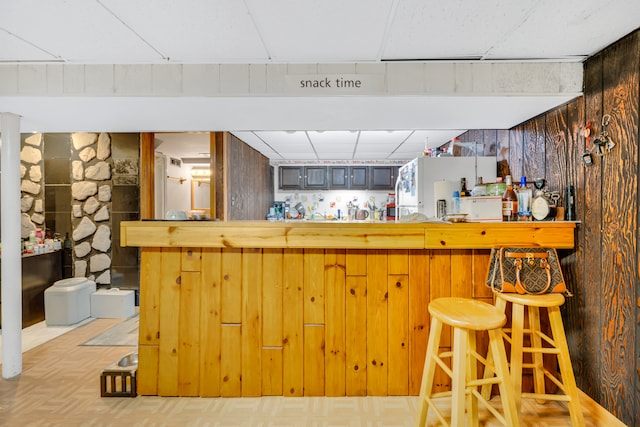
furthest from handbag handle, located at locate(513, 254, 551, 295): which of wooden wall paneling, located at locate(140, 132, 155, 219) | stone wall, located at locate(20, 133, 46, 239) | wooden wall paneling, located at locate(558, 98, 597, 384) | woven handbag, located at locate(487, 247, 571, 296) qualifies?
stone wall, located at locate(20, 133, 46, 239)

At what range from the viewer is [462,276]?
2.22 metres

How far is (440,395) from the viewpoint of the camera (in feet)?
6.14

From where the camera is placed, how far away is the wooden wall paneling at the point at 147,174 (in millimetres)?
3883

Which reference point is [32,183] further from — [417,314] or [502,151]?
[502,151]

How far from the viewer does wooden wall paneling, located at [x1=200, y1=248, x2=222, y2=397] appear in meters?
2.23

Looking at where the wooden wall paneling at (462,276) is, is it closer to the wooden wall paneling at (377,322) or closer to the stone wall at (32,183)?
the wooden wall paneling at (377,322)

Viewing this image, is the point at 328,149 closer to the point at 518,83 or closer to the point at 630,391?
the point at 518,83

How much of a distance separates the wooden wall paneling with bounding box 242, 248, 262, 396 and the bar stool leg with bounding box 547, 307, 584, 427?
1.77 meters

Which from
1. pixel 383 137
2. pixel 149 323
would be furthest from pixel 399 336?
pixel 383 137

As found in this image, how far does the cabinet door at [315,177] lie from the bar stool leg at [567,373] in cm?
471

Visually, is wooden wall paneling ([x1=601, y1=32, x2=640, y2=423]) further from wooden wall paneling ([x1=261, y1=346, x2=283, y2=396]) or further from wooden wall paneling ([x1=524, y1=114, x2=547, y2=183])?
wooden wall paneling ([x1=261, y1=346, x2=283, y2=396])

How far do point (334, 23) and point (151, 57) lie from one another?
4.04ft

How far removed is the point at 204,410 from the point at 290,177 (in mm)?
4617

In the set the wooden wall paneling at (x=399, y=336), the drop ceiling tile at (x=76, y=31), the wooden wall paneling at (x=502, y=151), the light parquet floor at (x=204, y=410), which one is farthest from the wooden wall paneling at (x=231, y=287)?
the wooden wall paneling at (x=502, y=151)
